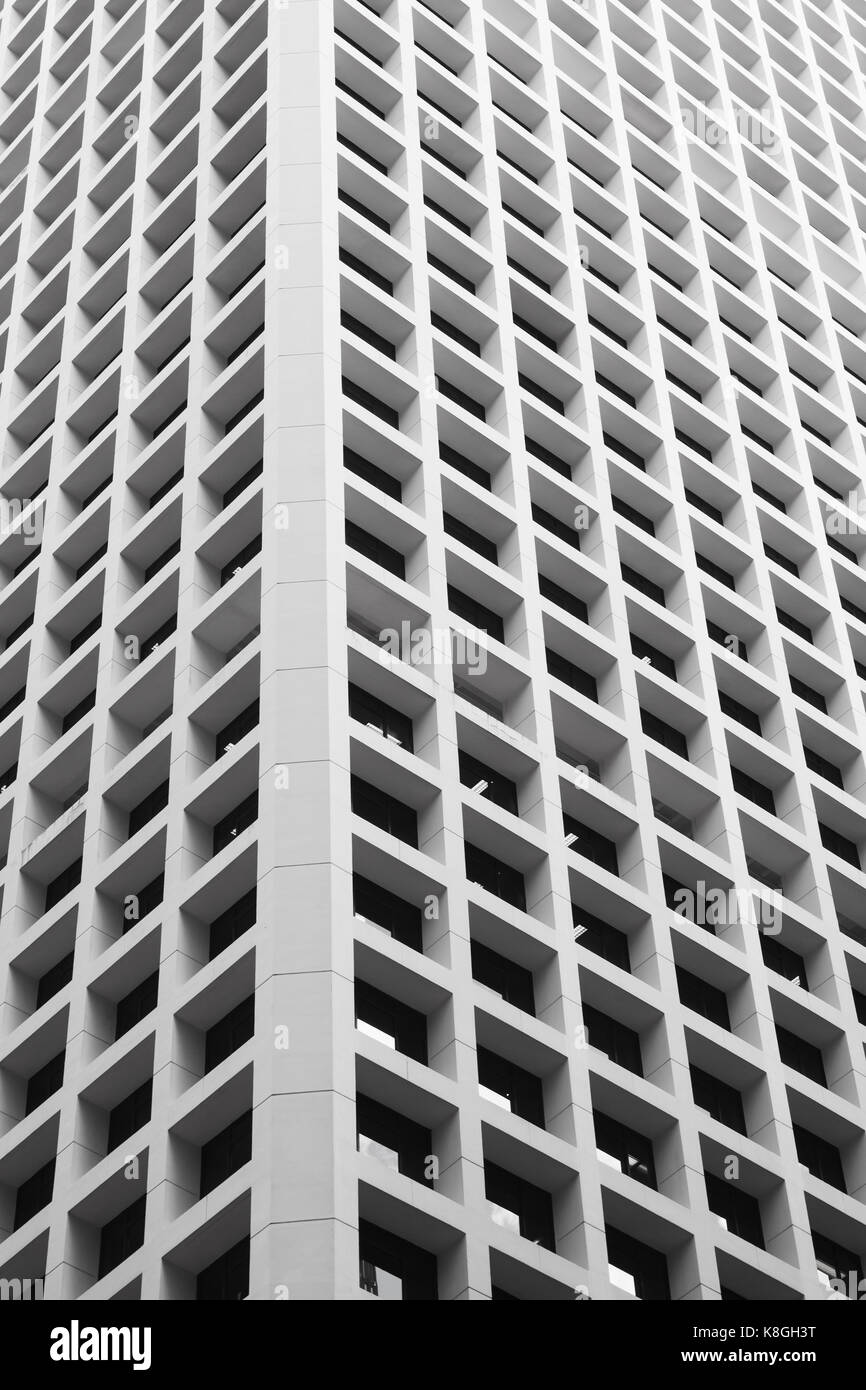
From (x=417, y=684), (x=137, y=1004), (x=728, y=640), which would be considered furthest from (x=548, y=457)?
(x=137, y=1004)

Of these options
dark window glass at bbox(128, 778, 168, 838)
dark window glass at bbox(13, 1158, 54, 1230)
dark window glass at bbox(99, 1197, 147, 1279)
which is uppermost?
dark window glass at bbox(128, 778, 168, 838)

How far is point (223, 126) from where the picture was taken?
5659 centimetres

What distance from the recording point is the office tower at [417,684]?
3688 centimetres

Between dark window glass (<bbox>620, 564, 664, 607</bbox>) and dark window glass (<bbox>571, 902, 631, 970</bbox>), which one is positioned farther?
dark window glass (<bbox>620, 564, 664, 607</bbox>)

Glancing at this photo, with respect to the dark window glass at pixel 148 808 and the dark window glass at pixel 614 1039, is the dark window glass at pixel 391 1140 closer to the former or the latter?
the dark window glass at pixel 614 1039

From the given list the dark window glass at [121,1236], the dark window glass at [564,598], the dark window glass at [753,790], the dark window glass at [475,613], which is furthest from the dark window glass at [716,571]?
the dark window glass at [121,1236]

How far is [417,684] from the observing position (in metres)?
42.0

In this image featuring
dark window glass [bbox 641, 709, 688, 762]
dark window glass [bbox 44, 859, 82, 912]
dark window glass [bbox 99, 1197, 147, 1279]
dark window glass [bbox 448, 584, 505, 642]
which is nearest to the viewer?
dark window glass [bbox 99, 1197, 147, 1279]

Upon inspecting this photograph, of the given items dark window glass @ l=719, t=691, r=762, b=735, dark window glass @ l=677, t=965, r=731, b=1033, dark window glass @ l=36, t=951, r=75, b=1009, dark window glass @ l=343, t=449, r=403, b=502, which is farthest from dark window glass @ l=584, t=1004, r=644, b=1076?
dark window glass @ l=343, t=449, r=403, b=502

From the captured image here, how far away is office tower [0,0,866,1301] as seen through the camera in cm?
3688

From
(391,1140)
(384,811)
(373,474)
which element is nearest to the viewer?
(391,1140)

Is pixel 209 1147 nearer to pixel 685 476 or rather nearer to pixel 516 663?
pixel 516 663

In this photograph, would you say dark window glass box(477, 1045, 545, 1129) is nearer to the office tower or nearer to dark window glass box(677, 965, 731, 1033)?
the office tower

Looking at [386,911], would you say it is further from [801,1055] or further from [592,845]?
[801,1055]
